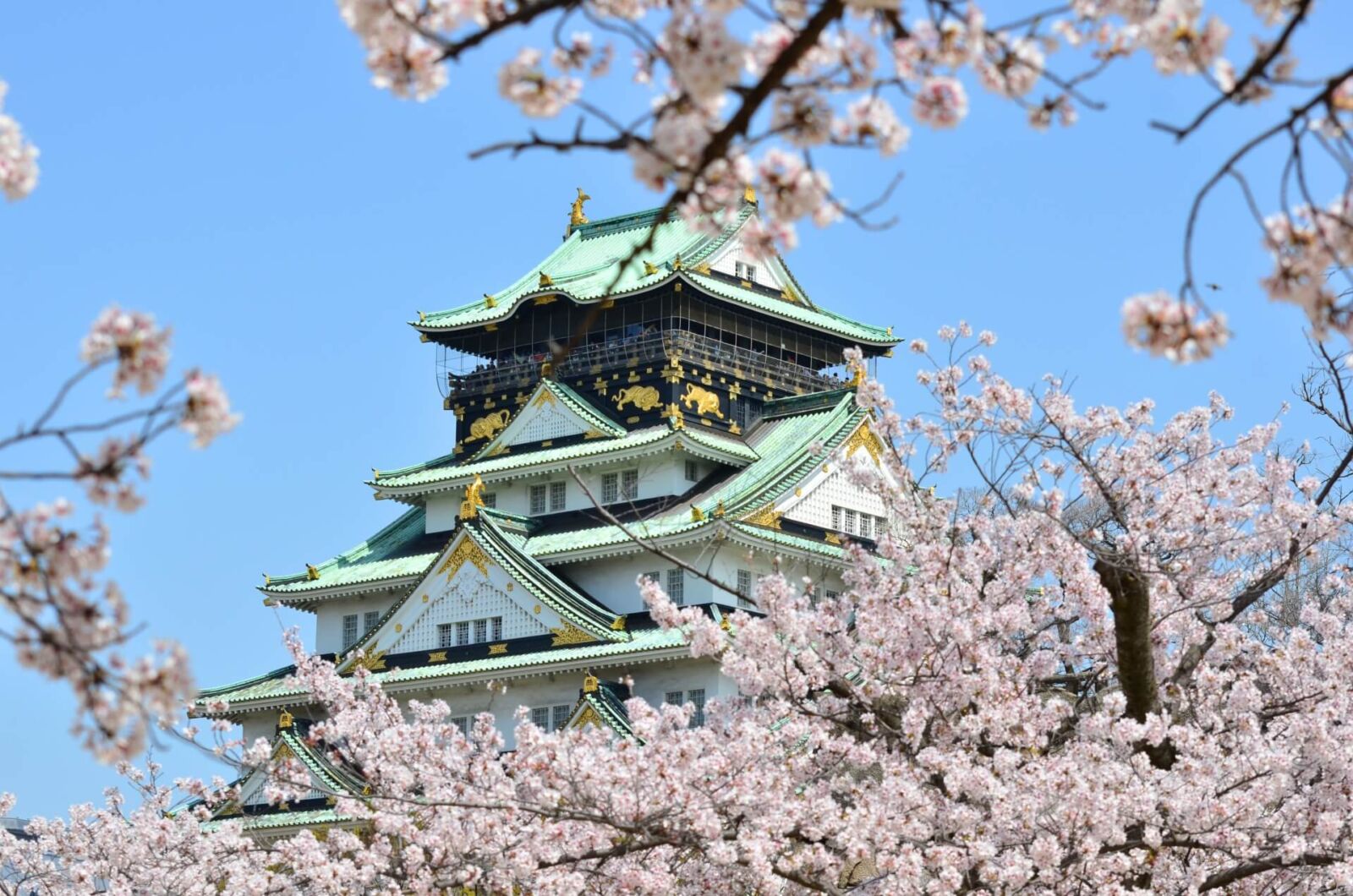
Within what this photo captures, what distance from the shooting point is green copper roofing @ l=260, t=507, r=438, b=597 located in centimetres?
4603

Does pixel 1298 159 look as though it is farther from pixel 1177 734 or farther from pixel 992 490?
pixel 992 490

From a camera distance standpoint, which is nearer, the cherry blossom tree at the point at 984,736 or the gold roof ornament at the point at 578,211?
the cherry blossom tree at the point at 984,736

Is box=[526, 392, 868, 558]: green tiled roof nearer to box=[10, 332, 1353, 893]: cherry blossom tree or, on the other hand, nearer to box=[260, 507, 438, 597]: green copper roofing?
box=[260, 507, 438, 597]: green copper roofing

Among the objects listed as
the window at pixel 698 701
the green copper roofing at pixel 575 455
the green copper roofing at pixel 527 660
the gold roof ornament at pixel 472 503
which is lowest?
the window at pixel 698 701

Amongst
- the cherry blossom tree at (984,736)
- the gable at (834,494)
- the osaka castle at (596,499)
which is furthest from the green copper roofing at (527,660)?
the cherry blossom tree at (984,736)

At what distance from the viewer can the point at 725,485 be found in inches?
1727

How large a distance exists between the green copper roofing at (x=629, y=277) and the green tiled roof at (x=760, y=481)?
363 cm

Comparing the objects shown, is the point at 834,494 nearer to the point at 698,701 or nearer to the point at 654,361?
the point at 654,361

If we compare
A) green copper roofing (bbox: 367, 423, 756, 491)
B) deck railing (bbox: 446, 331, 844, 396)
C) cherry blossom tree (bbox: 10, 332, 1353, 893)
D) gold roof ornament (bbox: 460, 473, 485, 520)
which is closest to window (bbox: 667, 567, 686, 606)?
green copper roofing (bbox: 367, 423, 756, 491)

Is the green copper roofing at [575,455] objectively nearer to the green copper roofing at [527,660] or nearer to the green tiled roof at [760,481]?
the green tiled roof at [760,481]

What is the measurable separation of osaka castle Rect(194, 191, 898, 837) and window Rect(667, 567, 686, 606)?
0.06 metres

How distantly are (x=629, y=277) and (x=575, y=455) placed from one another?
6.14 m

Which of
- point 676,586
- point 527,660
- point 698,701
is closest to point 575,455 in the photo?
point 676,586

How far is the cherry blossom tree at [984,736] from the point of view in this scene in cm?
1717
